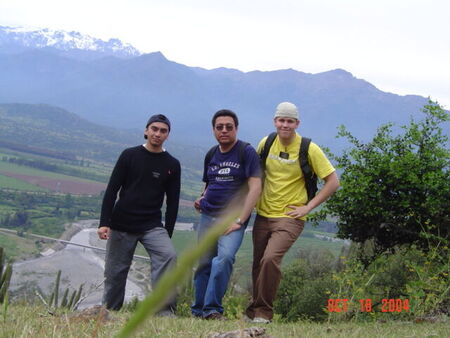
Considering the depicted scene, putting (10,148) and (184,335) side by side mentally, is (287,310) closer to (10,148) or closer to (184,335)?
(184,335)

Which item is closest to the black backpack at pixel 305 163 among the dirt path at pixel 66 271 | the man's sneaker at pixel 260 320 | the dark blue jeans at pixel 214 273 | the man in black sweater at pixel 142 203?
the dark blue jeans at pixel 214 273

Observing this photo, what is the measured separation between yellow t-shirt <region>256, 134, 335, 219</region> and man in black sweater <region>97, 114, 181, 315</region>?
1112mm

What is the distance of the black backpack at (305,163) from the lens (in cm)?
538

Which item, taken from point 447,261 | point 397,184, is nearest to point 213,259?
point 447,261

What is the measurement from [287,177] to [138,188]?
1.62m

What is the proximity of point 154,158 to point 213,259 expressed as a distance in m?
1.27

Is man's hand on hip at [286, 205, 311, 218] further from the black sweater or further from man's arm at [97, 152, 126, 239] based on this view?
man's arm at [97, 152, 126, 239]

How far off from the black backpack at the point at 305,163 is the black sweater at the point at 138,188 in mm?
1026

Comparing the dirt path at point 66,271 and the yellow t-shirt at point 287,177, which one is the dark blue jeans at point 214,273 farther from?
the dirt path at point 66,271

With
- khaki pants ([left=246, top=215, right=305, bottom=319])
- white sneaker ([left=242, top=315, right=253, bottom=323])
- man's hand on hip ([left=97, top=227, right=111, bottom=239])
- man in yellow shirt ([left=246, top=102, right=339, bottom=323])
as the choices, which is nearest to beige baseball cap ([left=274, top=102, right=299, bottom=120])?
man in yellow shirt ([left=246, top=102, right=339, bottom=323])

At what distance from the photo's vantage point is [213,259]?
557 cm

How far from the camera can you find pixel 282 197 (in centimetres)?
545

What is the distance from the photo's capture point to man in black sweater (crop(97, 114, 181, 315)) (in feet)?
19.3

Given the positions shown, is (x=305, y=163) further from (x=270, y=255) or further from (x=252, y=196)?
(x=270, y=255)
